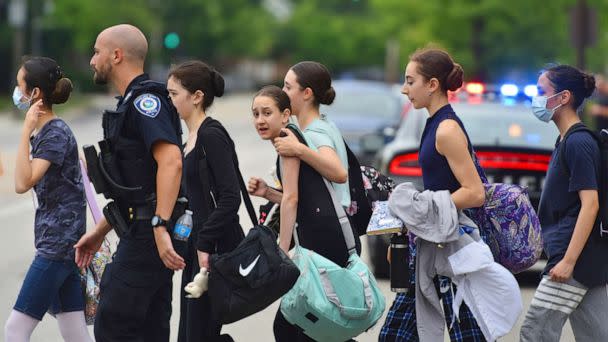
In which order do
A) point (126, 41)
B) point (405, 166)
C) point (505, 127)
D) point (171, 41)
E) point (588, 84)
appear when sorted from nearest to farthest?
1. point (126, 41)
2. point (588, 84)
3. point (405, 166)
4. point (505, 127)
5. point (171, 41)

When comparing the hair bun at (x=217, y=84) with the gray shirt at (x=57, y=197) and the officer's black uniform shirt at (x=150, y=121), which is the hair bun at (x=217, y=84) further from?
the gray shirt at (x=57, y=197)

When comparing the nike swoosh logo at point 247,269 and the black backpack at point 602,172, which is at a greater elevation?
the black backpack at point 602,172

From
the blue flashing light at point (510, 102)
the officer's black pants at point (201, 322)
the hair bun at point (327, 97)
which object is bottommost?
the blue flashing light at point (510, 102)

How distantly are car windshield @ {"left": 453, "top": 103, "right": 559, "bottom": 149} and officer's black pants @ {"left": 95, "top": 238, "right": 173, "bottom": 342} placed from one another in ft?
16.3

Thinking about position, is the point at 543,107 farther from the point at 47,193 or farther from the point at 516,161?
the point at 516,161

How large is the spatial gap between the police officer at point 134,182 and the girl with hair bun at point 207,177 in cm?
10

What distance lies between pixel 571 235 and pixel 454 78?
851 mm

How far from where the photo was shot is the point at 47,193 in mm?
6250

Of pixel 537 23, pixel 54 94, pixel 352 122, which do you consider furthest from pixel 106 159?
pixel 537 23

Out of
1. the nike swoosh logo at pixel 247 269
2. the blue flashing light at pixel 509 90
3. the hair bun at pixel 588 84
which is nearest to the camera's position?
the nike swoosh logo at pixel 247 269

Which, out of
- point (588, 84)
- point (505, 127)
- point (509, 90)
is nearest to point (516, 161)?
point (509, 90)

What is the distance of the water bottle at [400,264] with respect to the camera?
592cm

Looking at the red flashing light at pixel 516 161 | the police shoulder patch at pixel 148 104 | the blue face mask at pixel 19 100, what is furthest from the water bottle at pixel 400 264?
the red flashing light at pixel 516 161

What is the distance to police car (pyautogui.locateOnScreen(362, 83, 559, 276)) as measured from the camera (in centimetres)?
1009
